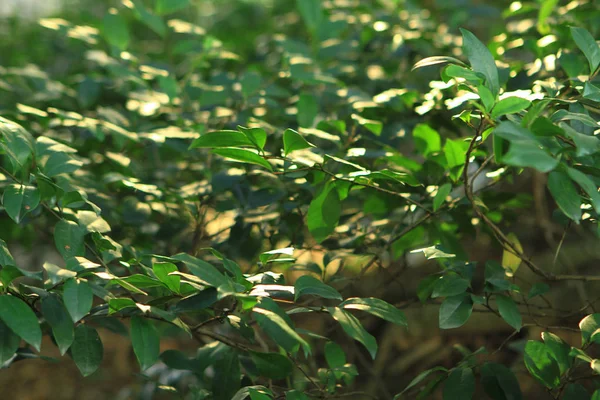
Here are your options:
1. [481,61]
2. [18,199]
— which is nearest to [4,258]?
Result: [18,199]

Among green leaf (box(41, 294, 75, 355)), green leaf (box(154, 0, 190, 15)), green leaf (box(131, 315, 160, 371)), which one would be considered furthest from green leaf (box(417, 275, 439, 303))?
green leaf (box(154, 0, 190, 15))

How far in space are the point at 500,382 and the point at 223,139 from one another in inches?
22.0

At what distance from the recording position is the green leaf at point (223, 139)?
88 cm

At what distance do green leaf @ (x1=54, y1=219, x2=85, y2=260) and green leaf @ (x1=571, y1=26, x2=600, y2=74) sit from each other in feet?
2.56

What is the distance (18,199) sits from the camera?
908 millimetres

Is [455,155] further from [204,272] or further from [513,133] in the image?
[204,272]

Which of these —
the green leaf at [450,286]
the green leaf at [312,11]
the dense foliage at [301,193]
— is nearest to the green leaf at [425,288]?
the dense foliage at [301,193]

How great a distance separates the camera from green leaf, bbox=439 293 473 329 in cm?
90

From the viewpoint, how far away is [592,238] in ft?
7.38

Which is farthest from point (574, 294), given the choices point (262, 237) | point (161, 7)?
point (161, 7)

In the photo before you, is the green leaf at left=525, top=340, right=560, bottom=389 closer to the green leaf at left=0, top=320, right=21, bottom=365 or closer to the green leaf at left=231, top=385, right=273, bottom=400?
the green leaf at left=231, top=385, right=273, bottom=400

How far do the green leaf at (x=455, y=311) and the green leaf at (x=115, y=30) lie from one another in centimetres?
107

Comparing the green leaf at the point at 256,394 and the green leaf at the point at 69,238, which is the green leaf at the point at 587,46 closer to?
the green leaf at the point at 256,394

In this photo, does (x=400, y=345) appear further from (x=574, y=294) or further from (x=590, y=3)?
(x=590, y=3)
